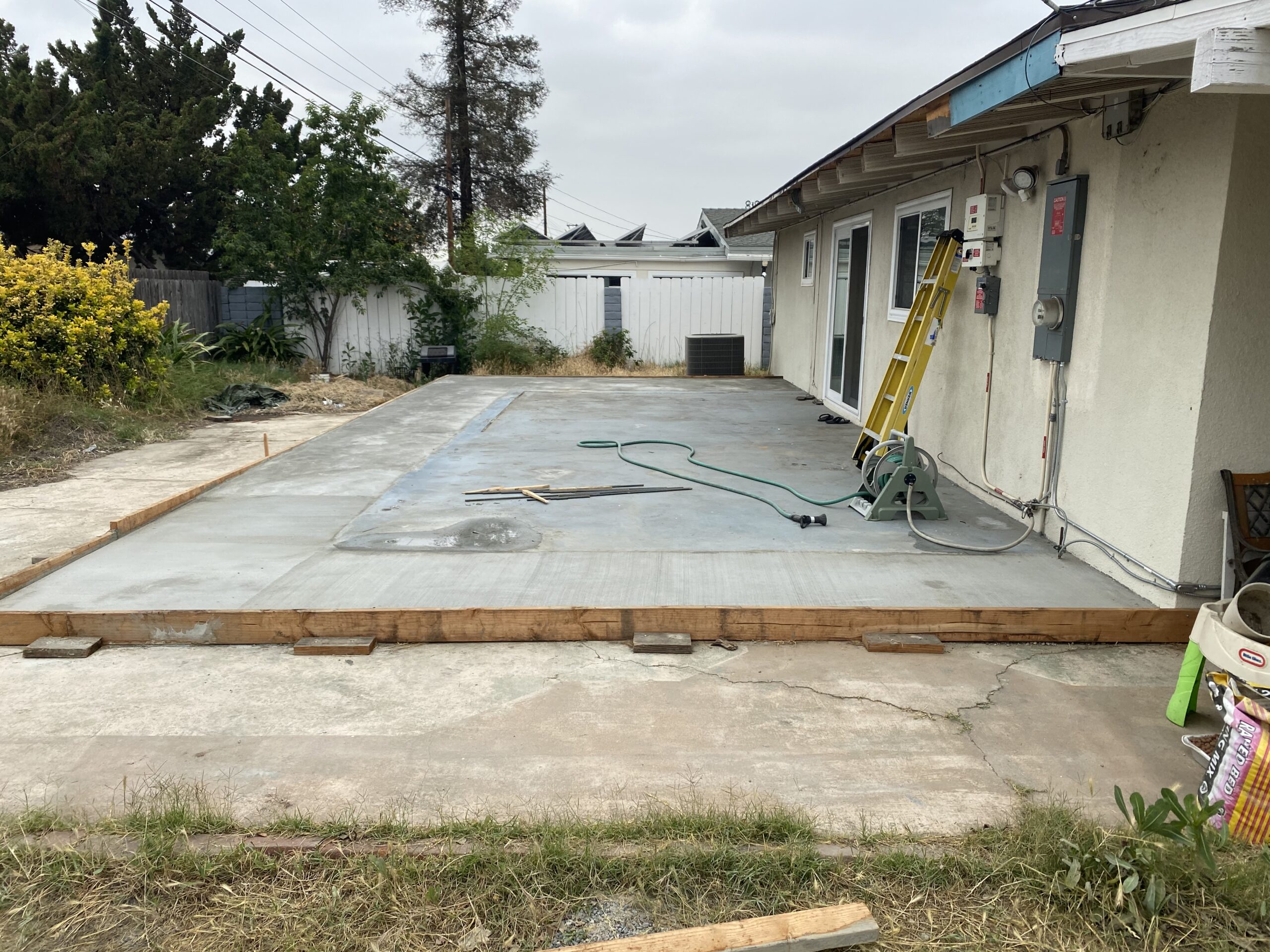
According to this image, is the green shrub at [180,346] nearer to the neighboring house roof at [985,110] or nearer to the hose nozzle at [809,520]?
the neighboring house roof at [985,110]

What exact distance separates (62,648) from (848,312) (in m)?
7.99

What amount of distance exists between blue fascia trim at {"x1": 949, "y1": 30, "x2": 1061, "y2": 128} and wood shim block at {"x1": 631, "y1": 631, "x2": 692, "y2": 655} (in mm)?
2607

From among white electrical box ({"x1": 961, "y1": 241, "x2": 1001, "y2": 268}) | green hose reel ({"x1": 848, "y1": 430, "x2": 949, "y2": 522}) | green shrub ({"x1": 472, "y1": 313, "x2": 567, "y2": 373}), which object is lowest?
green hose reel ({"x1": 848, "y1": 430, "x2": 949, "y2": 522})

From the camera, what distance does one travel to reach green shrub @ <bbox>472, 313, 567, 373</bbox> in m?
14.4

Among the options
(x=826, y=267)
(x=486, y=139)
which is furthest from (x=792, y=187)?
(x=486, y=139)

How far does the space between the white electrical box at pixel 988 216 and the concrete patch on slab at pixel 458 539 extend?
3.35m

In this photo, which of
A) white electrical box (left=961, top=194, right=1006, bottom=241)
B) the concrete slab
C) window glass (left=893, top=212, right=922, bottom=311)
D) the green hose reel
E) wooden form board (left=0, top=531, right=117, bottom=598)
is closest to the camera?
the concrete slab

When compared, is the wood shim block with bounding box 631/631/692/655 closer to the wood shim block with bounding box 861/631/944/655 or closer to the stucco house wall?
the wood shim block with bounding box 861/631/944/655

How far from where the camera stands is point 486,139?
2286 centimetres

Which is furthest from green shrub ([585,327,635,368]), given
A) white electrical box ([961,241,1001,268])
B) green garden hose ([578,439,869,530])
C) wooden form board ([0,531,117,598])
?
wooden form board ([0,531,117,598])

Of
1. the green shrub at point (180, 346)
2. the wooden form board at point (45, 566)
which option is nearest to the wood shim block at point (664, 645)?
the wooden form board at point (45, 566)

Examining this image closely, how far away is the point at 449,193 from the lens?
22.7 meters

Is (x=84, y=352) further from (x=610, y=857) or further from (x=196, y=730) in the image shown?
(x=610, y=857)

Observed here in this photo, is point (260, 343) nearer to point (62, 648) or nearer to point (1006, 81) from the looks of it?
point (62, 648)
